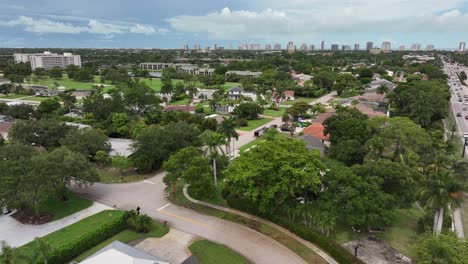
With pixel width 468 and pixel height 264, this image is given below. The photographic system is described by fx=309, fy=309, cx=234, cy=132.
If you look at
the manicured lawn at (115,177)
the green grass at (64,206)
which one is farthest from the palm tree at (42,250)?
the manicured lawn at (115,177)

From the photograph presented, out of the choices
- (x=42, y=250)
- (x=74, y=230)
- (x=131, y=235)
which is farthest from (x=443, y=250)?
(x=74, y=230)

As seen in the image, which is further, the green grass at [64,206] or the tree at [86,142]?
the tree at [86,142]

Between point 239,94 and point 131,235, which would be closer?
point 131,235

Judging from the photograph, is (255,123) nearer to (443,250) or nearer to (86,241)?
(86,241)

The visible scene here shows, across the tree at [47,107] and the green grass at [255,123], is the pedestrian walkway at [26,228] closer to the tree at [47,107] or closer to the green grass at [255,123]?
the green grass at [255,123]

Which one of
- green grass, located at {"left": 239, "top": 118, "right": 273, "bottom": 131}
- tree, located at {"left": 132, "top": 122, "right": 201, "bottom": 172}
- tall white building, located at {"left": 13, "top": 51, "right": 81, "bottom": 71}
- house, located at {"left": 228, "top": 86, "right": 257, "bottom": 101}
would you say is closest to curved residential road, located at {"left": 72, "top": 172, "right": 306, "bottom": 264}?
tree, located at {"left": 132, "top": 122, "right": 201, "bottom": 172}

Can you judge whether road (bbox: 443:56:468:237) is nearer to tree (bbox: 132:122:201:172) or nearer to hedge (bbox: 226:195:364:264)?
hedge (bbox: 226:195:364:264)

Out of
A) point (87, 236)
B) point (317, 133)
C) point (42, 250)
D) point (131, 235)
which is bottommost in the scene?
point (131, 235)
